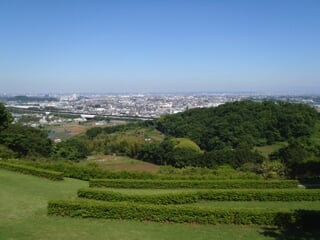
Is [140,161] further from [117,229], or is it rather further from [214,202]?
[117,229]

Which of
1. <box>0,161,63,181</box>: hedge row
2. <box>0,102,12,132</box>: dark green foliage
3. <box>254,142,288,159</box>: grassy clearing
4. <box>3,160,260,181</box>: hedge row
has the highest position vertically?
<box>0,102,12,132</box>: dark green foliage

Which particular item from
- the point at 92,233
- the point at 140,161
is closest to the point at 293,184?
the point at 92,233

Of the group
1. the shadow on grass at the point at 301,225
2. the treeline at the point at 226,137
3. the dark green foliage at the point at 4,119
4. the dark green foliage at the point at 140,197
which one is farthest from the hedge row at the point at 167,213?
the treeline at the point at 226,137

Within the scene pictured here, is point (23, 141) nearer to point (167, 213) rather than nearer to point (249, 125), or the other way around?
point (167, 213)

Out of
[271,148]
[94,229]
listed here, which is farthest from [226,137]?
[94,229]

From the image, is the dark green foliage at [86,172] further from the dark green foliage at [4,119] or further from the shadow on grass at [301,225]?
the dark green foliage at [4,119]

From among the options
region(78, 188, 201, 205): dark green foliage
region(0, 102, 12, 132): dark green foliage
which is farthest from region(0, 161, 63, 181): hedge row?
region(0, 102, 12, 132): dark green foliage

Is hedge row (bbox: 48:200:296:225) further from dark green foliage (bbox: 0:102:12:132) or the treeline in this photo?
the treeline
